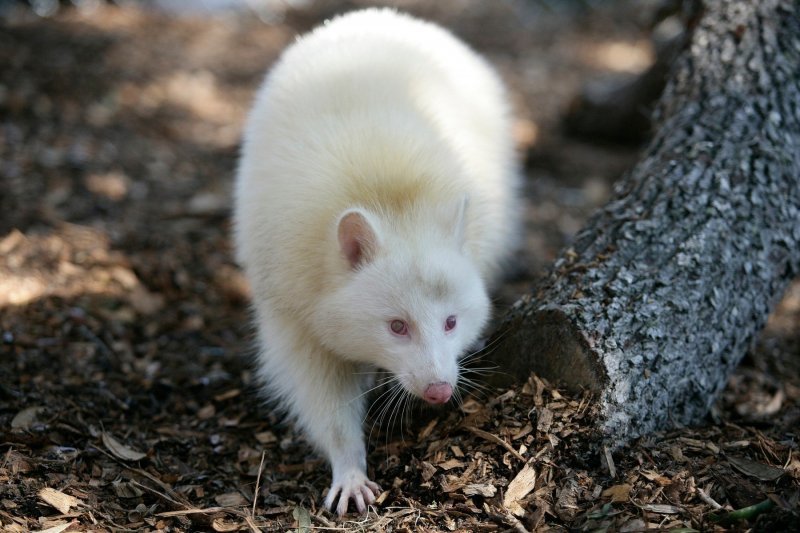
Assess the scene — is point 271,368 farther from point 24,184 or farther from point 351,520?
point 24,184

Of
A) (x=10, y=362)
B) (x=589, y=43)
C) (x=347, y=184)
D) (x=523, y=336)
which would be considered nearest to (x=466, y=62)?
(x=347, y=184)

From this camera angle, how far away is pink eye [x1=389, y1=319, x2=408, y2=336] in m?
3.64

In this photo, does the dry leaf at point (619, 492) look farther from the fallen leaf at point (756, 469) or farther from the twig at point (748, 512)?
the fallen leaf at point (756, 469)

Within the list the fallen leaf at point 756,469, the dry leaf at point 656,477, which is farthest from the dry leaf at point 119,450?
the fallen leaf at point 756,469

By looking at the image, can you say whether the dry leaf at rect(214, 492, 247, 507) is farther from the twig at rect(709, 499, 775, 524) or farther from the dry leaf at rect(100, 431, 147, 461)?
the twig at rect(709, 499, 775, 524)

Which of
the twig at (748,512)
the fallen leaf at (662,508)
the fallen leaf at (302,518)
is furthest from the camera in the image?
the fallen leaf at (302,518)

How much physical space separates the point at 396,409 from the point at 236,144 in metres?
4.44

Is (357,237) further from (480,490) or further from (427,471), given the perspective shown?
(480,490)

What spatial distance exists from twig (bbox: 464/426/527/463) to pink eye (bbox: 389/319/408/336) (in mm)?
554

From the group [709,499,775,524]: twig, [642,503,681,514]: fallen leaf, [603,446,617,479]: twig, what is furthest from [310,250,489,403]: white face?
[709,499,775,524]: twig

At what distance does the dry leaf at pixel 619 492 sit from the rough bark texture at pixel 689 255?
281mm

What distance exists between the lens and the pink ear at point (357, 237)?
11.6 feet

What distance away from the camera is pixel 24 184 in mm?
6090

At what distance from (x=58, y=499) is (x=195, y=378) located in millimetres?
1426
